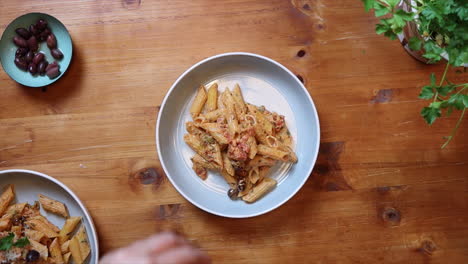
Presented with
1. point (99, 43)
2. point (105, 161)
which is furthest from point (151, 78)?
point (105, 161)

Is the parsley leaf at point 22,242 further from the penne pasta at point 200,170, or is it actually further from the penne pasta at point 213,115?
the penne pasta at point 213,115

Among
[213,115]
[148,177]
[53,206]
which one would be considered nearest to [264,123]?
[213,115]

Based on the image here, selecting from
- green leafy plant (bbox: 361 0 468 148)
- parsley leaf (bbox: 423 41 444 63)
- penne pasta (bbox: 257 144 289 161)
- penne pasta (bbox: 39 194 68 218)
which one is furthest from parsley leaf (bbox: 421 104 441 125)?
penne pasta (bbox: 39 194 68 218)

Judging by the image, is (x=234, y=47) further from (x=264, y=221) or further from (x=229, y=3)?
(x=264, y=221)

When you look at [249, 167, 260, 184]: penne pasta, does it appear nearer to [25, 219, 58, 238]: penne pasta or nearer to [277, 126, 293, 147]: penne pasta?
[277, 126, 293, 147]: penne pasta

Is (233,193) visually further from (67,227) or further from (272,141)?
(67,227)

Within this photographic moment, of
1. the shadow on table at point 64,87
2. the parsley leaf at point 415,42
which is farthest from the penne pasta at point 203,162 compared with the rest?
the parsley leaf at point 415,42
